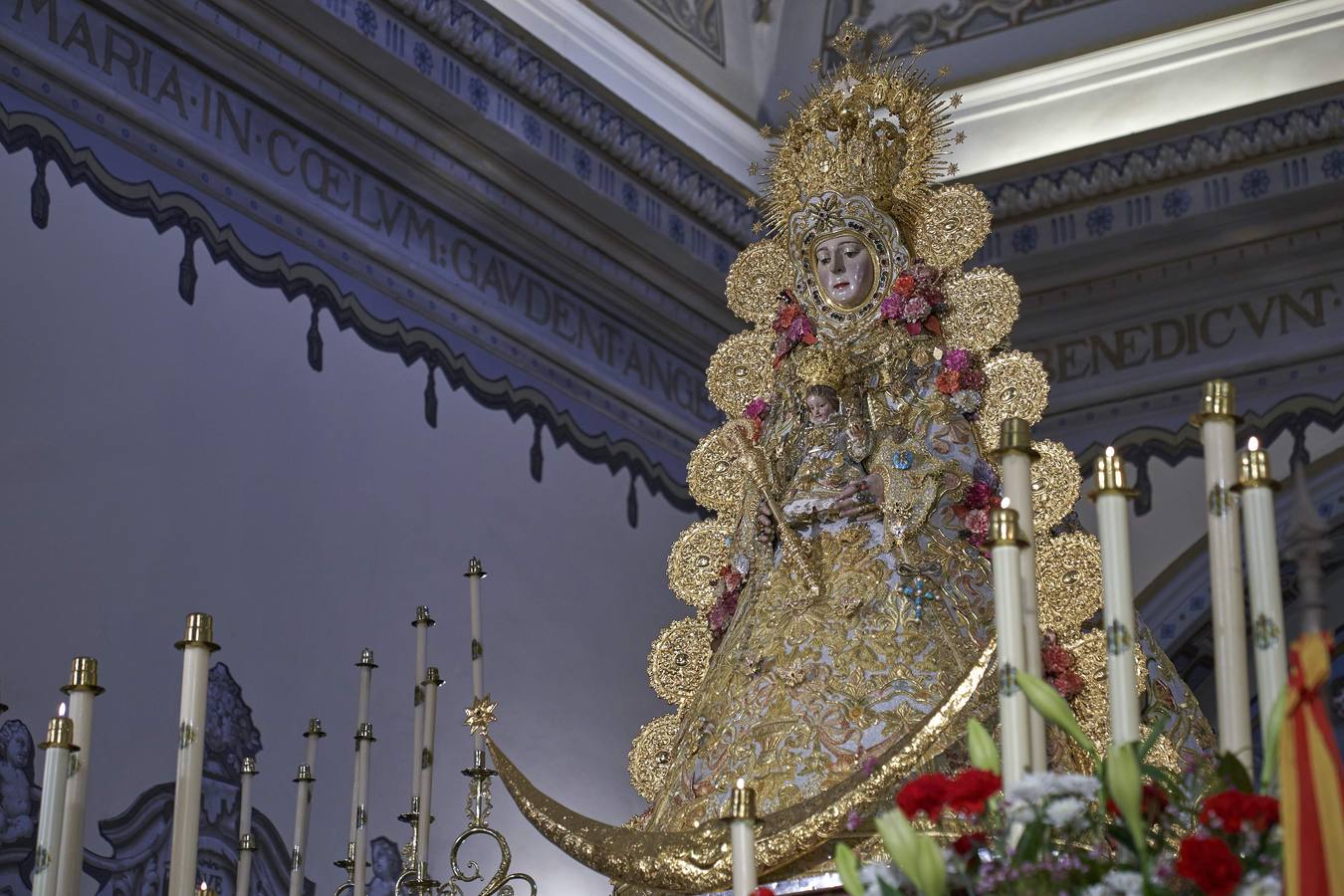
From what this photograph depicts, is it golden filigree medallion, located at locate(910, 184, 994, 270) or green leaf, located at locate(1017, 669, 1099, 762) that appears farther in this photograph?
golden filigree medallion, located at locate(910, 184, 994, 270)

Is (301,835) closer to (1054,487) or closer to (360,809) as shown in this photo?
(360,809)

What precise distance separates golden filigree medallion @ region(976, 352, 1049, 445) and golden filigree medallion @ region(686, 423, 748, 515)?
0.61m

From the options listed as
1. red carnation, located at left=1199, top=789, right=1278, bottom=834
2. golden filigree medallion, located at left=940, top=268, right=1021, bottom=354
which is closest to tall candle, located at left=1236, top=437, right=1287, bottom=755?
red carnation, located at left=1199, top=789, right=1278, bottom=834

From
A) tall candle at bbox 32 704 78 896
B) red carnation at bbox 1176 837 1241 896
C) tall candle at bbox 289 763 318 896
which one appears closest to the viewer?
red carnation at bbox 1176 837 1241 896

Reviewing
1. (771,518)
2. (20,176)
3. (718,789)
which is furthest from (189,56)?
(718,789)

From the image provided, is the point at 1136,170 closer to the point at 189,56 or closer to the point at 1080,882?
the point at 189,56

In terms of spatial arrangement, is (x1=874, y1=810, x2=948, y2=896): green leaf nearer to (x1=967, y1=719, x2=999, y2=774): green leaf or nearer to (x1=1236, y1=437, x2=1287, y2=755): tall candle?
(x1=967, y1=719, x2=999, y2=774): green leaf

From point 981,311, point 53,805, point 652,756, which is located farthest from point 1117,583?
point 652,756

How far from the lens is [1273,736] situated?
66.5 inches

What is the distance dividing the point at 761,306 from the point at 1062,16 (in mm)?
3357

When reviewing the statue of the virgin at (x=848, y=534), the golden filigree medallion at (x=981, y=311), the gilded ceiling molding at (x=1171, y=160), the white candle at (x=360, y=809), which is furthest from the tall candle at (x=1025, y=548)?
the gilded ceiling molding at (x=1171, y=160)

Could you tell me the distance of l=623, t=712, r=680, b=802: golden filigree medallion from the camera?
185 inches

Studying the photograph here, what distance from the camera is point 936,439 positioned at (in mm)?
4406

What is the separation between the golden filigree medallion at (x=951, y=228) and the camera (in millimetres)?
4789
